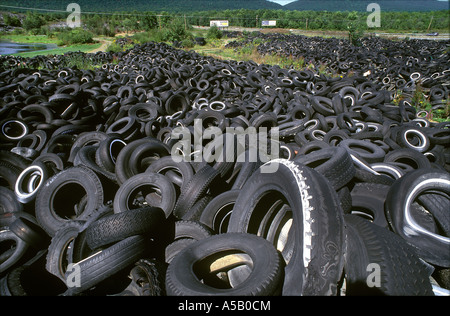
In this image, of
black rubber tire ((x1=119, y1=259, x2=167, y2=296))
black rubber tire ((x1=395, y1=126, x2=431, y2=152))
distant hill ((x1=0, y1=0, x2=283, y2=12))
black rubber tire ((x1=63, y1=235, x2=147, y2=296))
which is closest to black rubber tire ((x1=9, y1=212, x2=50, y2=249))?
black rubber tire ((x1=63, y1=235, x2=147, y2=296))

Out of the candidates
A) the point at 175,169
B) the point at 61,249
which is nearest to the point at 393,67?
the point at 175,169

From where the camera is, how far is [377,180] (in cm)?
338

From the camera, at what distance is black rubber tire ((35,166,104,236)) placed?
343 cm

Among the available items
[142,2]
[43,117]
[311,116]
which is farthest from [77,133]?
[142,2]

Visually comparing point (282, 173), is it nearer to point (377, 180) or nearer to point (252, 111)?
point (377, 180)

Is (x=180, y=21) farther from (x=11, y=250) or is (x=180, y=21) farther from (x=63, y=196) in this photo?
(x=11, y=250)

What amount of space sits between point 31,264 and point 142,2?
231m

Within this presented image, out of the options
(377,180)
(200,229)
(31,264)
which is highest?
(377,180)

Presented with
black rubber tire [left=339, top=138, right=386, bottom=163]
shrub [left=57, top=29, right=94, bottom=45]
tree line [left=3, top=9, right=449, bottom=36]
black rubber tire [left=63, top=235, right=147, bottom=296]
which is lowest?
black rubber tire [left=63, top=235, right=147, bottom=296]

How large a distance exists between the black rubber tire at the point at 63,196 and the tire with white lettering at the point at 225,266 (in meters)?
2.00

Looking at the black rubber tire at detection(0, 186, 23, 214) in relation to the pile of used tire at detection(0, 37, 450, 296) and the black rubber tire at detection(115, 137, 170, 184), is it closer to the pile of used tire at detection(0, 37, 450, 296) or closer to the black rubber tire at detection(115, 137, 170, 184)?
the pile of used tire at detection(0, 37, 450, 296)

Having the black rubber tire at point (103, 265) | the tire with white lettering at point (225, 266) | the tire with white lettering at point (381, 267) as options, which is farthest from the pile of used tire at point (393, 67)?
the black rubber tire at point (103, 265)
